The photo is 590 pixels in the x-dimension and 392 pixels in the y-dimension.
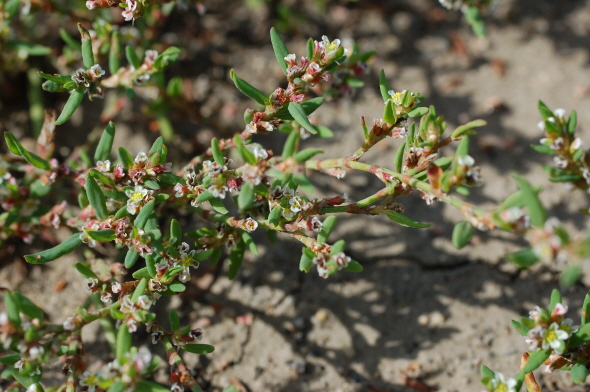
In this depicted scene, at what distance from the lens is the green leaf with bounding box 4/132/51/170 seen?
2.49m

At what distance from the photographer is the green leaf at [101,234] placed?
232 centimetres

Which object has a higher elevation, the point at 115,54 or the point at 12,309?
the point at 115,54

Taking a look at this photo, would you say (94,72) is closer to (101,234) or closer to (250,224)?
(101,234)

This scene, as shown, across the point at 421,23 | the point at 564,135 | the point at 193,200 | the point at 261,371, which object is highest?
the point at 564,135

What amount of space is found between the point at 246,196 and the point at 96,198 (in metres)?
0.74

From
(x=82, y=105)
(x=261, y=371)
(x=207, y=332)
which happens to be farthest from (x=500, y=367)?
(x=82, y=105)

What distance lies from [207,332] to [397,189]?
5.32 ft

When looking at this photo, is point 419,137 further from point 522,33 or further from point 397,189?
point 522,33

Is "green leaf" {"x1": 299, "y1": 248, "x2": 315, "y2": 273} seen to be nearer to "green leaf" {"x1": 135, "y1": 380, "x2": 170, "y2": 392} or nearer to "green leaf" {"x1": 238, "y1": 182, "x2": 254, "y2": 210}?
"green leaf" {"x1": 238, "y1": 182, "x2": 254, "y2": 210}

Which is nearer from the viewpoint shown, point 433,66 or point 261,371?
point 261,371

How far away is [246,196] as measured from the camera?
211cm

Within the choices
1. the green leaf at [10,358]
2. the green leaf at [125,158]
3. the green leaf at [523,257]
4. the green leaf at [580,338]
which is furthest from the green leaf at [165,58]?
the green leaf at [580,338]

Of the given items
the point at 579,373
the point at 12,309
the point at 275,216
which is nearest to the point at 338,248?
the point at 275,216

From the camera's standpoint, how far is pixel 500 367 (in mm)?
3135
